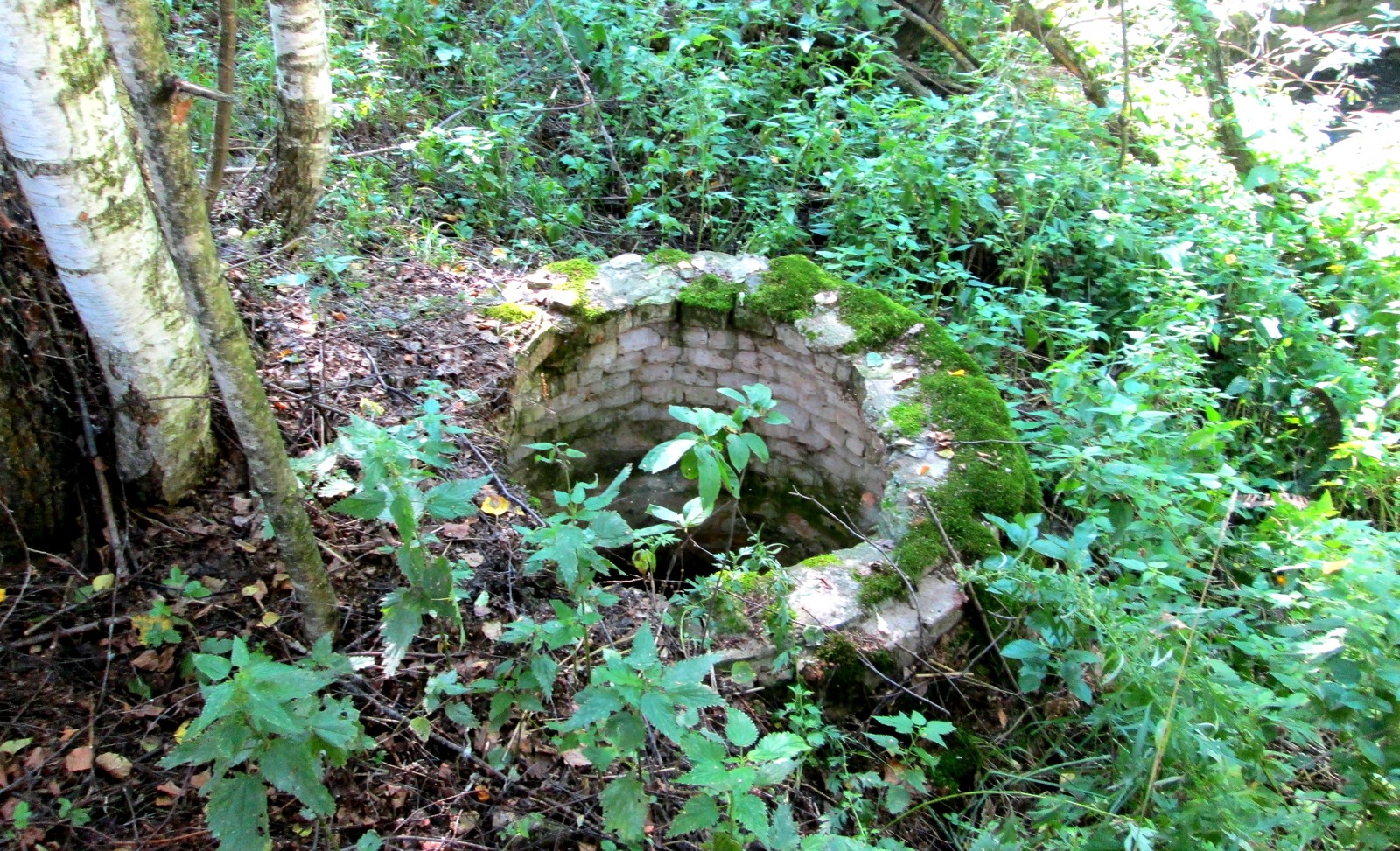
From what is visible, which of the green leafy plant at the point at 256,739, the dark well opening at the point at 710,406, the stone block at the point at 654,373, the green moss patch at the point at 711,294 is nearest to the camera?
the green leafy plant at the point at 256,739

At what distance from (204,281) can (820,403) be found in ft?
8.88

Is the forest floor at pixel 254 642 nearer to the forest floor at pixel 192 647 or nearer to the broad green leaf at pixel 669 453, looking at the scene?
the forest floor at pixel 192 647

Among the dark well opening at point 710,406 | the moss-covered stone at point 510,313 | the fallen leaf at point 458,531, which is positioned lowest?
the dark well opening at point 710,406

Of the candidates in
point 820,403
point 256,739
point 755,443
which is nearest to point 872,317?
point 820,403

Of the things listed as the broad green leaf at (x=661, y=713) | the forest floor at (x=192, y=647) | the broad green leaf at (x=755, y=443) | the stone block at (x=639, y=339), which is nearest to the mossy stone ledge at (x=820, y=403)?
the stone block at (x=639, y=339)

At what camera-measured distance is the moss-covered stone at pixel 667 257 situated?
4.18 meters

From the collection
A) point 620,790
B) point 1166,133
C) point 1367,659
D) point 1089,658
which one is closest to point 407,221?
point 620,790

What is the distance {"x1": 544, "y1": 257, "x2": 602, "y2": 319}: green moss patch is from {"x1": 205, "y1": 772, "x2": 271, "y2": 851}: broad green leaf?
249cm

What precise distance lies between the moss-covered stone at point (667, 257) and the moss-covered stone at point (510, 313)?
0.71 meters

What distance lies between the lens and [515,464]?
3.54 m

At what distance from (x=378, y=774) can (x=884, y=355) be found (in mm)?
2472

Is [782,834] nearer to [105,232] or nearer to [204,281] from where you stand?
[204,281]

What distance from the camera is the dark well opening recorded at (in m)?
3.83

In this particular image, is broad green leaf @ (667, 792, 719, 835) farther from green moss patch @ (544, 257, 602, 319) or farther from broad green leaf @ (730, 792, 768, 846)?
green moss patch @ (544, 257, 602, 319)
